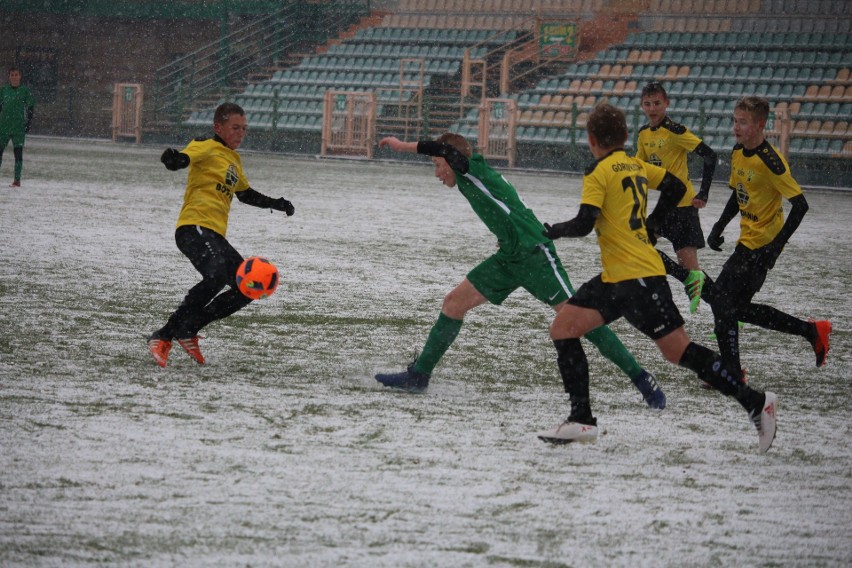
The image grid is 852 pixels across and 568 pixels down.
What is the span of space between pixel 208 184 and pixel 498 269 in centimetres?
193

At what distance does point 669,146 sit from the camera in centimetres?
864

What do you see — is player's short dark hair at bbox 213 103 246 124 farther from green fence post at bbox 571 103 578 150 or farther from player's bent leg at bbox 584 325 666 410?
green fence post at bbox 571 103 578 150

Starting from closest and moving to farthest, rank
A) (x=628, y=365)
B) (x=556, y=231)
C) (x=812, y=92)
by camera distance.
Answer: (x=556, y=231)
(x=628, y=365)
(x=812, y=92)

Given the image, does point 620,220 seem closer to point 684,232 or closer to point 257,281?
point 257,281

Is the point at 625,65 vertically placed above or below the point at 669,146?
above

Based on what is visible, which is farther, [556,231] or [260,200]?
[260,200]

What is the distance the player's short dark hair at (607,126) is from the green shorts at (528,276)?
0.86 metres

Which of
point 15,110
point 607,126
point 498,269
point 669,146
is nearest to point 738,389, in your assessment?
point 607,126

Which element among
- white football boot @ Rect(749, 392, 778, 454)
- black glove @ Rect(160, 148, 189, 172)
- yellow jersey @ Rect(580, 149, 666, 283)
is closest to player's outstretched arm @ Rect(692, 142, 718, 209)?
yellow jersey @ Rect(580, 149, 666, 283)

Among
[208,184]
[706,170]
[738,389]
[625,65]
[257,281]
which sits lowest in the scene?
[738,389]

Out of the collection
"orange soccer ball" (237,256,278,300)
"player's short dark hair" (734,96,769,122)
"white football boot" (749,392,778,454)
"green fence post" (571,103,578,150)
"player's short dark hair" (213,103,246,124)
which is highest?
"green fence post" (571,103,578,150)

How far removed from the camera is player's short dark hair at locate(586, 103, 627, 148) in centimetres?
509

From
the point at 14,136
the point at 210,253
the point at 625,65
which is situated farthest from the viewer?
the point at 625,65

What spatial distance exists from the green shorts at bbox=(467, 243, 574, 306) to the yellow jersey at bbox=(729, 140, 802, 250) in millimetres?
1487
